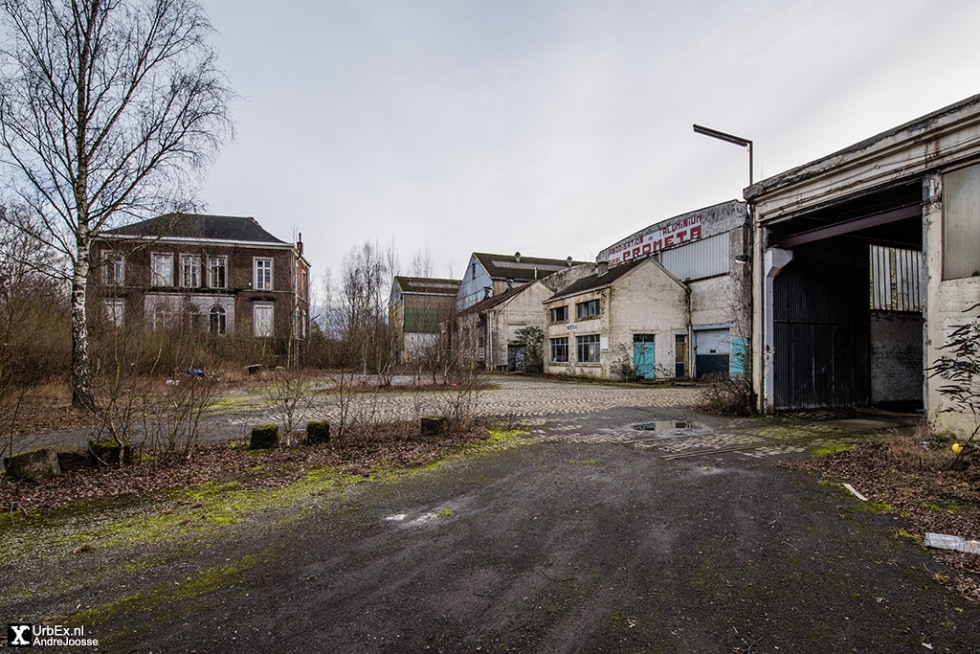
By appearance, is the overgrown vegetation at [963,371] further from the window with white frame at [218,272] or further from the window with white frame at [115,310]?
the window with white frame at [218,272]

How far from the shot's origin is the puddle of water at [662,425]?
967cm

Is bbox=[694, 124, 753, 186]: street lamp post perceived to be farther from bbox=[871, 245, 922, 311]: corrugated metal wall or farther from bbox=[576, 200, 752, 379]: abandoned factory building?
bbox=[576, 200, 752, 379]: abandoned factory building

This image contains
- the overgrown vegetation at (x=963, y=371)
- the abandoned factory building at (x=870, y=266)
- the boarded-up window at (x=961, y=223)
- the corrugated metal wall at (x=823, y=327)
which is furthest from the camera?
the corrugated metal wall at (x=823, y=327)

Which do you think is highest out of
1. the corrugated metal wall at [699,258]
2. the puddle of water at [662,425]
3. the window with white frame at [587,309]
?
the corrugated metal wall at [699,258]

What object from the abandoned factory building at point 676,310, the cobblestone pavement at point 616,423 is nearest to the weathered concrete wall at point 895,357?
the cobblestone pavement at point 616,423

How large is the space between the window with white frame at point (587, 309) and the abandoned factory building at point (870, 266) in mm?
12781

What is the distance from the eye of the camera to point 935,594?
3.10 meters

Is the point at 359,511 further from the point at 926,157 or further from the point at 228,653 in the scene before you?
the point at 926,157

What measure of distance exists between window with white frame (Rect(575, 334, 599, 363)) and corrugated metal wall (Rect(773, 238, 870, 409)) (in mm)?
13587

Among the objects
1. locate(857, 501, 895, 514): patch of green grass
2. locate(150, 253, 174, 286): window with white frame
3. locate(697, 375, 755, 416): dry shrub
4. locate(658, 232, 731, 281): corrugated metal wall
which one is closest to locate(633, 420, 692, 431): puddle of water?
locate(697, 375, 755, 416): dry shrub

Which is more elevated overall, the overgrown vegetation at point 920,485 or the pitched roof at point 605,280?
the pitched roof at point 605,280

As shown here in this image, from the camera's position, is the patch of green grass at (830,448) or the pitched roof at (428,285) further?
the pitched roof at (428,285)

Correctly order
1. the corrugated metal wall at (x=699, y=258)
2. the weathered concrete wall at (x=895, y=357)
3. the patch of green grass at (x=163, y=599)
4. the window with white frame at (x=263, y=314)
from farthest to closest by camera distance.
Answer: the window with white frame at (x=263, y=314) < the corrugated metal wall at (x=699, y=258) < the weathered concrete wall at (x=895, y=357) < the patch of green grass at (x=163, y=599)

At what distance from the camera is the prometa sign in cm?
2609
